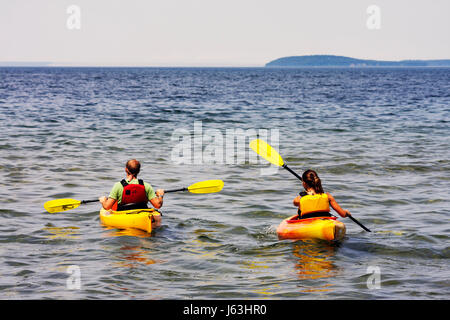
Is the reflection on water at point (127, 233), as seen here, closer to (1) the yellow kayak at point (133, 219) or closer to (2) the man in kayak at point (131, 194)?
(1) the yellow kayak at point (133, 219)

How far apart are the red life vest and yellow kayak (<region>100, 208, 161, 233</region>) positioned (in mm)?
95

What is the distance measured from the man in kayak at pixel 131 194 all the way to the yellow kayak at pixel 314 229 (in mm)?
2145

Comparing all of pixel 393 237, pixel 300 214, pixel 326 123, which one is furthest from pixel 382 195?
pixel 326 123

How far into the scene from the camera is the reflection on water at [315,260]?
6.93 m

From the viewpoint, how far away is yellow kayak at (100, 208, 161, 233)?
872 centimetres

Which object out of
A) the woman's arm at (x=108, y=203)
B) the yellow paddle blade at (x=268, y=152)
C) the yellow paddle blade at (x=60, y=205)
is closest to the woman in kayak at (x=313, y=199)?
the yellow paddle blade at (x=268, y=152)

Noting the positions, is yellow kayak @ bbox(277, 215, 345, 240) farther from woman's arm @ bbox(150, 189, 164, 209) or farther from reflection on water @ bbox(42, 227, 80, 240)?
reflection on water @ bbox(42, 227, 80, 240)

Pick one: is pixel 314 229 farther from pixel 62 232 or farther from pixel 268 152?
pixel 62 232

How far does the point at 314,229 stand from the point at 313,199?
0.45m

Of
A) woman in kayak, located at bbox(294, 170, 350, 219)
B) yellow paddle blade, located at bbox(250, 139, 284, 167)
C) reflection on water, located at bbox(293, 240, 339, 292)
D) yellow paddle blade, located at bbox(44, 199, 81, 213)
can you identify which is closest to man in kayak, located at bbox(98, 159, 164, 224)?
yellow paddle blade, located at bbox(44, 199, 81, 213)

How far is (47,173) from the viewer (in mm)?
13680

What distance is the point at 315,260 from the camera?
7.61 metres
